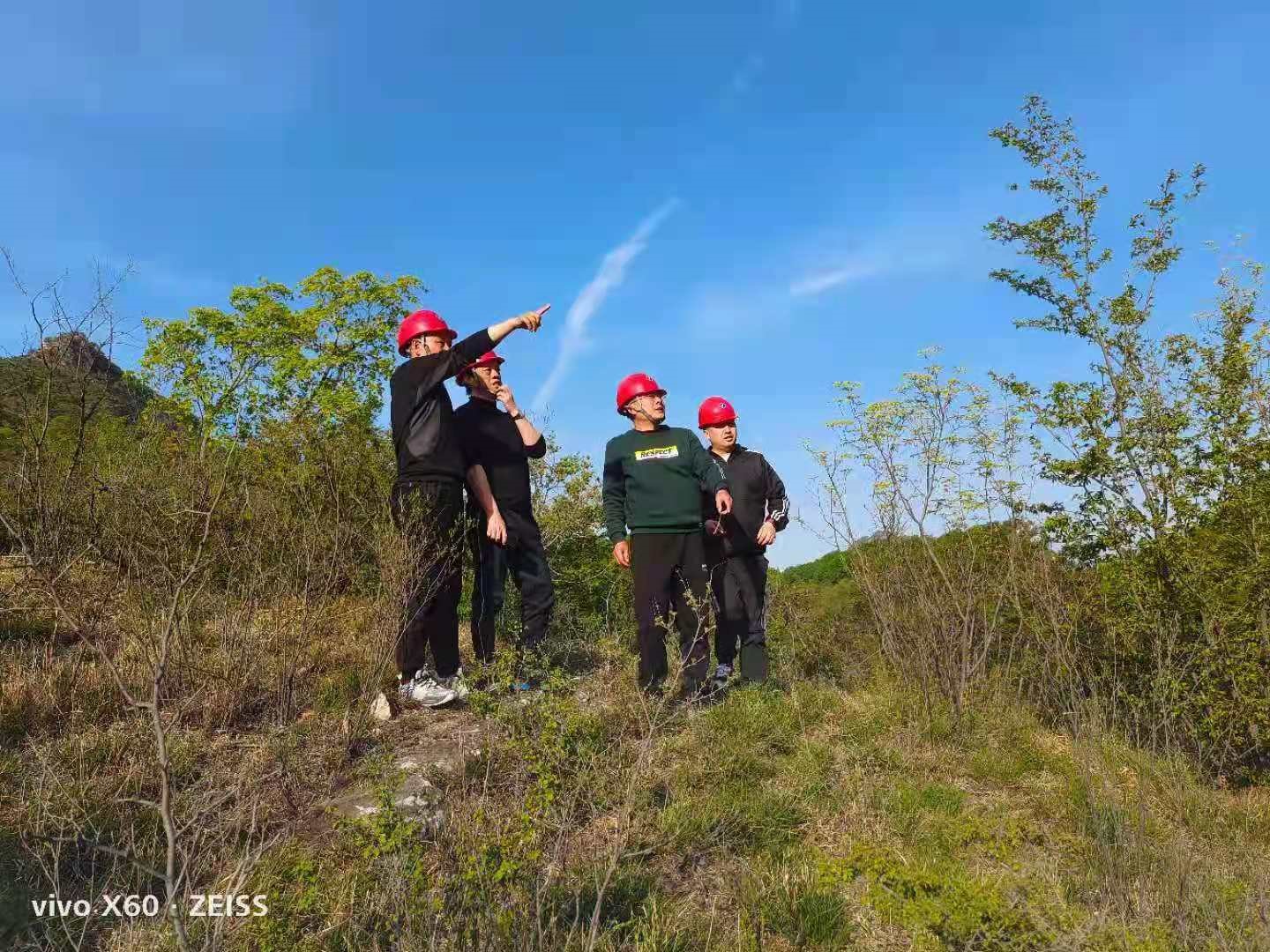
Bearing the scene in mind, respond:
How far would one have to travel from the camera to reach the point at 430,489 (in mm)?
4062

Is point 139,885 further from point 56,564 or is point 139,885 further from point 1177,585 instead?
point 1177,585

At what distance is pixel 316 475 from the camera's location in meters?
6.60

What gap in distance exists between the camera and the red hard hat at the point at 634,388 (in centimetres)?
476

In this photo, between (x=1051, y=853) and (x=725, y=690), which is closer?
(x=1051, y=853)

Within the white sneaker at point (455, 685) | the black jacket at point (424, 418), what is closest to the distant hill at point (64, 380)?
the black jacket at point (424, 418)

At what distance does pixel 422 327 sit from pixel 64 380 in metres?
2.29

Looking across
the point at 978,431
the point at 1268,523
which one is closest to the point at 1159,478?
the point at 1268,523

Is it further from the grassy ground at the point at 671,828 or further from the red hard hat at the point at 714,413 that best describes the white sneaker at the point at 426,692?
the red hard hat at the point at 714,413

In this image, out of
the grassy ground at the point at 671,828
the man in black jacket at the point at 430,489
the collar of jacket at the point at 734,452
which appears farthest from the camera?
the collar of jacket at the point at 734,452

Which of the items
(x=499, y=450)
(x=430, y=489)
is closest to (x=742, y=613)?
(x=499, y=450)

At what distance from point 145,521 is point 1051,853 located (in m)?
5.06

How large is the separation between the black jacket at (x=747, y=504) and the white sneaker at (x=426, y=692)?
195 cm

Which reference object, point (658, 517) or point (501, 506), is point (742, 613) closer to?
point (658, 517)

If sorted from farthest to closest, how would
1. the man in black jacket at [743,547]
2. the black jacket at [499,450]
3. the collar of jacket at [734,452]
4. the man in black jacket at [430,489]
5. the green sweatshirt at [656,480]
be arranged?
the collar of jacket at [734,452], the man in black jacket at [743,547], the black jacket at [499,450], the green sweatshirt at [656,480], the man in black jacket at [430,489]
